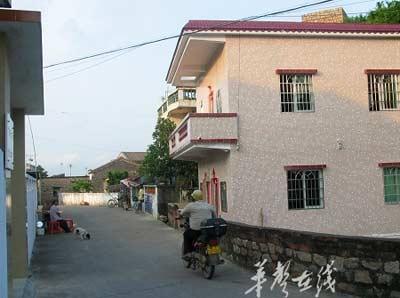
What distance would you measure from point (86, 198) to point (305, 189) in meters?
48.3

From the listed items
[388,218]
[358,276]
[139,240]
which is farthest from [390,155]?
[358,276]

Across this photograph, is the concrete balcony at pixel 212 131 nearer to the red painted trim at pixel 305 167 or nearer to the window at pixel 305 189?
the red painted trim at pixel 305 167

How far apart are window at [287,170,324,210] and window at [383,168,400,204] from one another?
7.74 feet

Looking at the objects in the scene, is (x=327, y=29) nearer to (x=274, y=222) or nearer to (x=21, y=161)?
(x=274, y=222)

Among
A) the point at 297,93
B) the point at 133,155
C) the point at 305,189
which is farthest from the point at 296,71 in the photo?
the point at 133,155

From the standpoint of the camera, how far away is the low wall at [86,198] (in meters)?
62.2

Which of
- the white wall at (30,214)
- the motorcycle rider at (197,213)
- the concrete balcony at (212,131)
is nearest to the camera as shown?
the motorcycle rider at (197,213)

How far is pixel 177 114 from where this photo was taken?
48594 mm

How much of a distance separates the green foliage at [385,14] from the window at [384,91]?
28.8ft

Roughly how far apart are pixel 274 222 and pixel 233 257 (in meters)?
5.73

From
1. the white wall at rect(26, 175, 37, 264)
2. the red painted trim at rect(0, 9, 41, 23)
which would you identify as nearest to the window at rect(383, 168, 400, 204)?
the white wall at rect(26, 175, 37, 264)

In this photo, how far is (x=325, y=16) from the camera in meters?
22.2

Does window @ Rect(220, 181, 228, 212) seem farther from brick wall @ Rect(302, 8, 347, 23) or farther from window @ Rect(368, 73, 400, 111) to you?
brick wall @ Rect(302, 8, 347, 23)

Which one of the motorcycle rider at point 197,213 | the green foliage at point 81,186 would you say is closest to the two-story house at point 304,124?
the motorcycle rider at point 197,213
